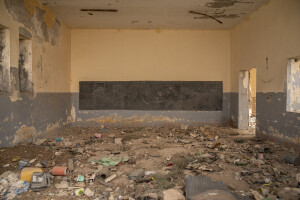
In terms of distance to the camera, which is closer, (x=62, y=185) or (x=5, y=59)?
(x=62, y=185)

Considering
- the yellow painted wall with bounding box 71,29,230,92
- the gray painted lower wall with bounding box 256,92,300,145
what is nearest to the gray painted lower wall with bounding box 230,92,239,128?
the yellow painted wall with bounding box 71,29,230,92

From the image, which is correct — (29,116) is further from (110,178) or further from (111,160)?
(110,178)

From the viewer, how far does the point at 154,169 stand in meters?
3.83

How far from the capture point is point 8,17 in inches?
173

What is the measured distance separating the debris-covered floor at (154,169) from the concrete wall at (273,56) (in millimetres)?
464

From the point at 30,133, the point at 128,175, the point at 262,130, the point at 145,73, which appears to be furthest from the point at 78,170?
the point at 145,73

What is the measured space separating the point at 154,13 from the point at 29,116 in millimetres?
4089

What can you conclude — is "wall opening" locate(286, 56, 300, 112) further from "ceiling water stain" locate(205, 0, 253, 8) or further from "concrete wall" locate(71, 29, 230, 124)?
"concrete wall" locate(71, 29, 230, 124)

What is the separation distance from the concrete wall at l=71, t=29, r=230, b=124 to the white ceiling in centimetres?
39

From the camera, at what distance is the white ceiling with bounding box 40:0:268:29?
232 inches

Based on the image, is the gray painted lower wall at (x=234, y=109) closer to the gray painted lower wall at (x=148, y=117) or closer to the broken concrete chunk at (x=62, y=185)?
the gray painted lower wall at (x=148, y=117)

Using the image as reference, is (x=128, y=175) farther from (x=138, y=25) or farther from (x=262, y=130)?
(x=138, y=25)

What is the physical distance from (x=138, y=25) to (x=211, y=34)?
98.2 inches

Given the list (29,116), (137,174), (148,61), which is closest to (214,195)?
(137,174)
